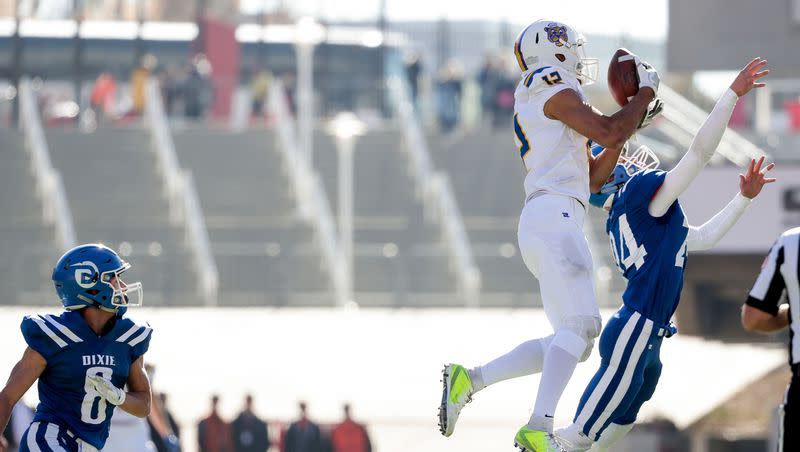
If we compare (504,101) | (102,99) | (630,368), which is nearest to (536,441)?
(630,368)

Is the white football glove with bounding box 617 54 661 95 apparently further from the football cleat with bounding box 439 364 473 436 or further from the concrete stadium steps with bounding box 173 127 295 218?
the concrete stadium steps with bounding box 173 127 295 218

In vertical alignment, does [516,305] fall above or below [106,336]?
below

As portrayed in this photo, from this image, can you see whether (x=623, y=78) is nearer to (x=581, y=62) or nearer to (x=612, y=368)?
(x=581, y=62)

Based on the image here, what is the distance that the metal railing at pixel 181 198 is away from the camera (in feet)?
114

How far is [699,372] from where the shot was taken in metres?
23.0

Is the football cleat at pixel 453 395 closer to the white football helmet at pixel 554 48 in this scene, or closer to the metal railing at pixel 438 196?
the white football helmet at pixel 554 48

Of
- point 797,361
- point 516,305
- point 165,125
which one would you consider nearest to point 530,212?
point 797,361

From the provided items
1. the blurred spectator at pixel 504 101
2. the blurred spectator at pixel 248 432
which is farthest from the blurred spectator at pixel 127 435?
the blurred spectator at pixel 504 101

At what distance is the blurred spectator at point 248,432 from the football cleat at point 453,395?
1073 cm

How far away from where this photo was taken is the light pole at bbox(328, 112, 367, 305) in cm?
3541

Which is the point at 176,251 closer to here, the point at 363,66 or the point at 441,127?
the point at 441,127

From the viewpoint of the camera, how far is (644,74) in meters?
7.71

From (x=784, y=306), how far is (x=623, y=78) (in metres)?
1.60

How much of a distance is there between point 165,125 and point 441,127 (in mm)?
6557
